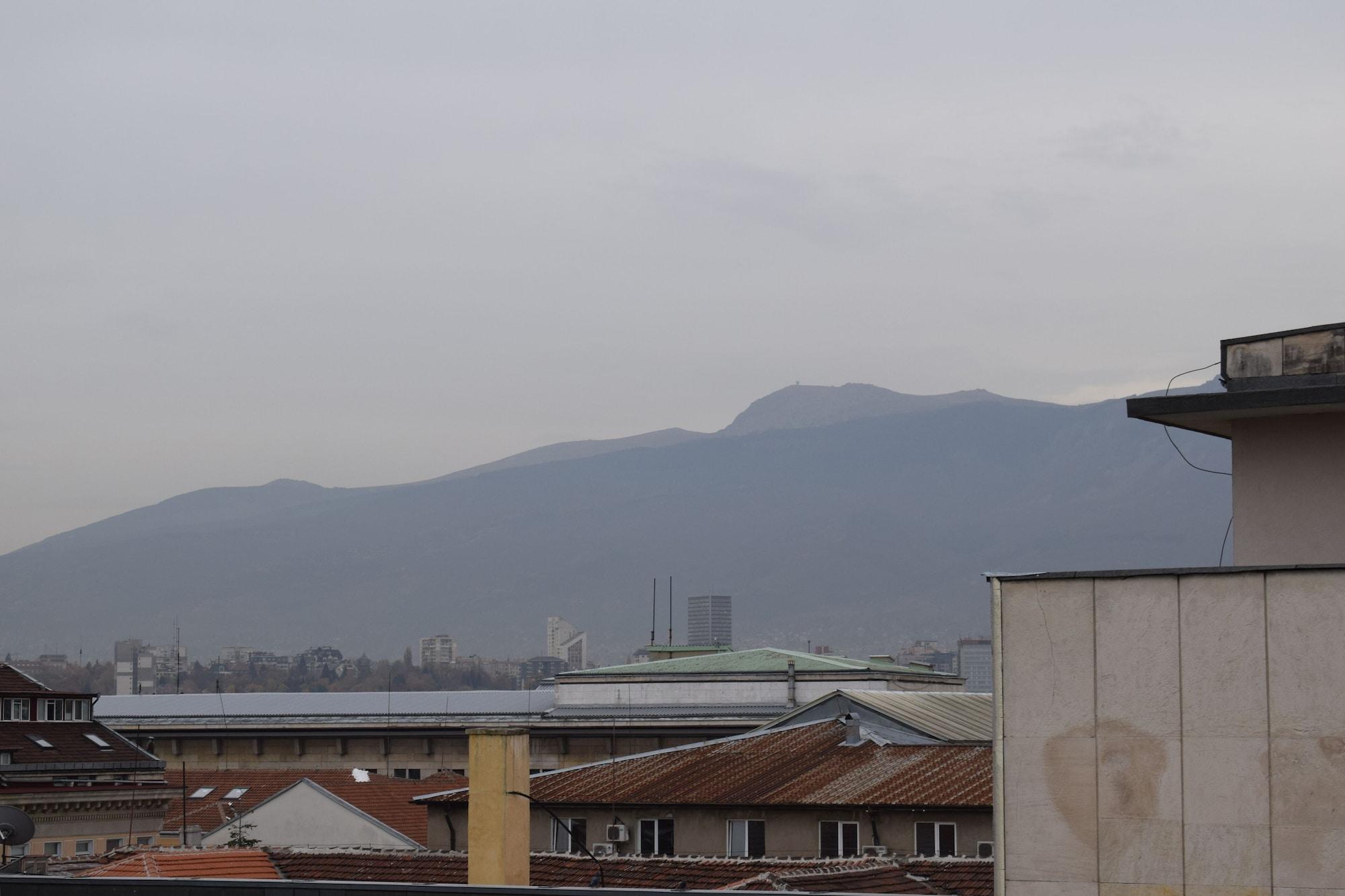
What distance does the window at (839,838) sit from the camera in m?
38.5

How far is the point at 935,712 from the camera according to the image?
171 ft

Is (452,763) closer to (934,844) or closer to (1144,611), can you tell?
(934,844)

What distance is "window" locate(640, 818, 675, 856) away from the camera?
1613 inches

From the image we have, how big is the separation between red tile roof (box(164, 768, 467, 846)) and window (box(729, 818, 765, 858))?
14.2m

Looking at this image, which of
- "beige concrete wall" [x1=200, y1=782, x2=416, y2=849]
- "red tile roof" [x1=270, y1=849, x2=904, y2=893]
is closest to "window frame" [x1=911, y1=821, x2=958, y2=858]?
"red tile roof" [x1=270, y1=849, x2=904, y2=893]

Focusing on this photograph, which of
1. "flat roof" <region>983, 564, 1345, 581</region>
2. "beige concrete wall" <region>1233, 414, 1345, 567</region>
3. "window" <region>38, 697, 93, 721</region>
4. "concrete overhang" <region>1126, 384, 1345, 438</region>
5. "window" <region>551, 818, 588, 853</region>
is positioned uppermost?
"concrete overhang" <region>1126, 384, 1345, 438</region>

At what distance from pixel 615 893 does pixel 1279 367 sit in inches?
359

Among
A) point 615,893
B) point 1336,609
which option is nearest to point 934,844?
point 615,893

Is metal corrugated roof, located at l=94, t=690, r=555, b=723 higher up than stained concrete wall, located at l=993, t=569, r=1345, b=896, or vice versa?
stained concrete wall, located at l=993, t=569, r=1345, b=896

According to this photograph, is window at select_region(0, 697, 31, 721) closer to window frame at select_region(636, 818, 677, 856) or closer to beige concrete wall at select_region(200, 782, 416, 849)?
beige concrete wall at select_region(200, 782, 416, 849)

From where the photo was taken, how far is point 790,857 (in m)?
38.2

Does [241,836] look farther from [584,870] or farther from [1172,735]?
[1172,735]

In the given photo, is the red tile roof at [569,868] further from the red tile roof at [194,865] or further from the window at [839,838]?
the window at [839,838]

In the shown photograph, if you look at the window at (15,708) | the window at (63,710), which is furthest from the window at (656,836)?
the window at (63,710)
